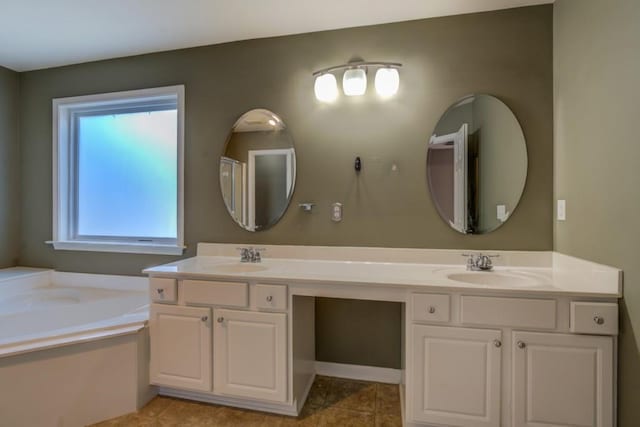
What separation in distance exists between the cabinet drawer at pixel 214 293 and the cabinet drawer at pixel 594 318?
154 cm

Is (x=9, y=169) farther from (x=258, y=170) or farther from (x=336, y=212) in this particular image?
(x=336, y=212)

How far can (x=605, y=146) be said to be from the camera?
1.42 metres

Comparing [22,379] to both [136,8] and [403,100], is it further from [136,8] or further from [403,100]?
[403,100]

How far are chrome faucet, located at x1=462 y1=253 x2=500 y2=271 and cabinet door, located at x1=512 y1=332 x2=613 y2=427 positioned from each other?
49 cm

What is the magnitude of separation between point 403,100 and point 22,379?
102 inches

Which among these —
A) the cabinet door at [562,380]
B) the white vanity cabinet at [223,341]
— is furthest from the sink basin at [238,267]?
the cabinet door at [562,380]

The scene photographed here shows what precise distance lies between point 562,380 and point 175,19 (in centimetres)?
289

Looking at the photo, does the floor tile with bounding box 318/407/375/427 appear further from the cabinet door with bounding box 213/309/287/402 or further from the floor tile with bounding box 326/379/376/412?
the cabinet door with bounding box 213/309/287/402

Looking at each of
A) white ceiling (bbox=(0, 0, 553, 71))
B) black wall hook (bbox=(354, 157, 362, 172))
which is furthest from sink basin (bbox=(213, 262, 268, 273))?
white ceiling (bbox=(0, 0, 553, 71))

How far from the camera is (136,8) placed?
193 cm

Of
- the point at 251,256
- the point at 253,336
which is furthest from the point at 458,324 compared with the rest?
the point at 251,256

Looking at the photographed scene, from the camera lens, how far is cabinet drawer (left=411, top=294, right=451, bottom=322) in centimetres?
149

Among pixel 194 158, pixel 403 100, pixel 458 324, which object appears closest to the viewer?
pixel 458 324

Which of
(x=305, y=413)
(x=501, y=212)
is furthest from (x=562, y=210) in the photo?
(x=305, y=413)
